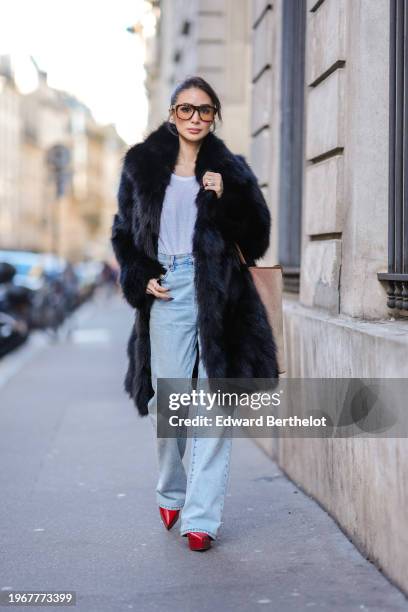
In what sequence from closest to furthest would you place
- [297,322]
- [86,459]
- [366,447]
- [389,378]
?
[389,378] < [366,447] < [297,322] < [86,459]

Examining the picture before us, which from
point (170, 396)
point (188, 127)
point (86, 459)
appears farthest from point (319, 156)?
point (86, 459)

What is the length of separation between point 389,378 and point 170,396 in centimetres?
101

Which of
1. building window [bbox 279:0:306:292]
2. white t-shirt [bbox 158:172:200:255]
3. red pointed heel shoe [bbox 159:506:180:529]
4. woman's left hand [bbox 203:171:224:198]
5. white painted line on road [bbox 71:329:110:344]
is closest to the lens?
woman's left hand [bbox 203:171:224:198]

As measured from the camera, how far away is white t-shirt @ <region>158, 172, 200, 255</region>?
4.93 meters

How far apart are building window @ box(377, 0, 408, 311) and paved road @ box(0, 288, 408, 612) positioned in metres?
1.17

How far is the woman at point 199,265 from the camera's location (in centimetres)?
486

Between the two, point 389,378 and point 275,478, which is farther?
point 275,478

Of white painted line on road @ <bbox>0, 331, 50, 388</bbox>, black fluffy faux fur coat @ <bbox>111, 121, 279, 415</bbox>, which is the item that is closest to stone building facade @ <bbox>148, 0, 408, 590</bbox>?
black fluffy faux fur coat @ <bbox>111, 121, 279, 415</bbox>

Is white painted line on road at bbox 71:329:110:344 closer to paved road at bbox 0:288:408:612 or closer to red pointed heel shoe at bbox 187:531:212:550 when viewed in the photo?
paved road at bbox 0:288:408:612

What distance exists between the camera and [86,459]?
7.61m

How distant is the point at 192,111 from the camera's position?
4980 mm

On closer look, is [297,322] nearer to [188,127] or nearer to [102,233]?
[188,127]

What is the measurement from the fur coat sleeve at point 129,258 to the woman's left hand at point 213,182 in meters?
0.39

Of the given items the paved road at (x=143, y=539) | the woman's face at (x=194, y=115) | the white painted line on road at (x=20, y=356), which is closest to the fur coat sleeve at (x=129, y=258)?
the woman's face at (x=194, y=115)
